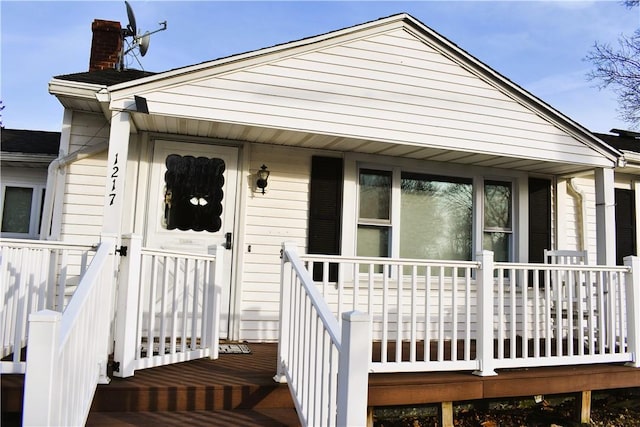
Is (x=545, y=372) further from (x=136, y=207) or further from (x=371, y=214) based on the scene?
(x=136, y=207)

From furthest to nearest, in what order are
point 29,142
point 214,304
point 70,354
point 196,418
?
point 29,142
point 214,304
point 196,418
point 70,354

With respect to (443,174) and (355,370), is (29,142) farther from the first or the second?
(355,370)

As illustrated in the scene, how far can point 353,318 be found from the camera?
78.5 inches

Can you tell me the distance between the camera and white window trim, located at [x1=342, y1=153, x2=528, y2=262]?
5.32m

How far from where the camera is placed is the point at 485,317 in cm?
359

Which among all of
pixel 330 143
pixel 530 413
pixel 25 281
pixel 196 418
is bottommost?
pixel 530 413

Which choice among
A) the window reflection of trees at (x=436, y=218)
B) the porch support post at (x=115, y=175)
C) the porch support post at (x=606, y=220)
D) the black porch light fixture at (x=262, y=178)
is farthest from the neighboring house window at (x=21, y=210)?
the porch support post at (x=606, y=220)

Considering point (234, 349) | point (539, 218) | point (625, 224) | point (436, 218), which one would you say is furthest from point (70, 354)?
point (625, 224)

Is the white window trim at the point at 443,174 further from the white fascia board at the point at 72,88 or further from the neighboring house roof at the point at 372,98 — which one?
the white fascia board at the point at 72,88

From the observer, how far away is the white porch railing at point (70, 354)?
61.9 inches

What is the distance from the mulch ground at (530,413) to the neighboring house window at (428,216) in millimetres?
1947

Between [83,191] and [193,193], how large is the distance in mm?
1096

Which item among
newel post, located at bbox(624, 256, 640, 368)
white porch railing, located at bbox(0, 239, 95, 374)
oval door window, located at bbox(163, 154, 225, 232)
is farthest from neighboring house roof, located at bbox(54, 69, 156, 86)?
newel post, located at bbox(624, 256, 640, 368)

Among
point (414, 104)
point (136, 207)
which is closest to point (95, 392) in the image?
point (136, 207)
